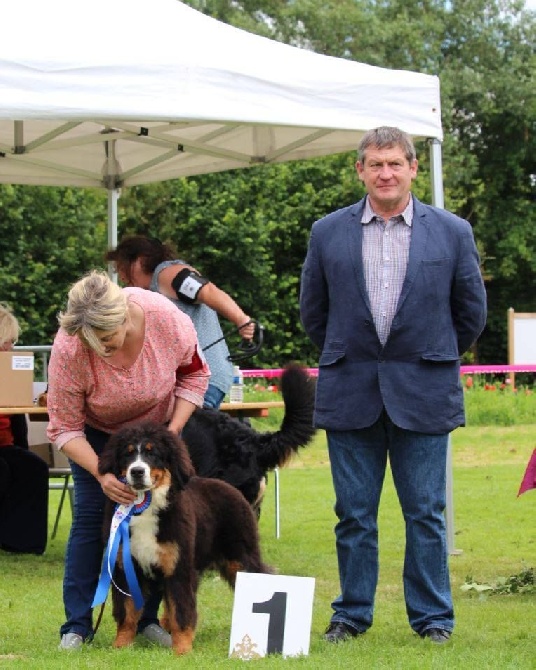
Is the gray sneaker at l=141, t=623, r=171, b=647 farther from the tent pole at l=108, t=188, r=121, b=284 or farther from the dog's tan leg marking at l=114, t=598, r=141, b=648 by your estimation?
the tent pole at l=108, t=188, r=121, b=284

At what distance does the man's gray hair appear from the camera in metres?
4.07

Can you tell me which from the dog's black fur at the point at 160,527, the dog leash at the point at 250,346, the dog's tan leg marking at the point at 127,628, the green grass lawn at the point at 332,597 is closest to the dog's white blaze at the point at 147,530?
the dog's black fur at the point at 160,527

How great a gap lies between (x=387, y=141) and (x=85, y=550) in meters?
1.74

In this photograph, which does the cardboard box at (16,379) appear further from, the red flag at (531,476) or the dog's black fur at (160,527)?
the red flag at (531,476)

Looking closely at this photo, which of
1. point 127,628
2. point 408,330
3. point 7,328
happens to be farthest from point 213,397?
point 408,330

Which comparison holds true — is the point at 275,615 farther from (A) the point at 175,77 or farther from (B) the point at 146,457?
(A) the point at 175,77

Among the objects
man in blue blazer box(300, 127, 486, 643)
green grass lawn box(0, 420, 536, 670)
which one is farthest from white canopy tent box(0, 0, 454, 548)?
man in blue blazer box(300, 127, 486, 643)

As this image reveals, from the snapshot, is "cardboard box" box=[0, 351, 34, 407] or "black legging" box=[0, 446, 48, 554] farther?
"black legging" box=[0, 446, 48, 554]

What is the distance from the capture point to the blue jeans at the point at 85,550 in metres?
4.18

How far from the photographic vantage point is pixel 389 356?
161 inches

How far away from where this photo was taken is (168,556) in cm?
404

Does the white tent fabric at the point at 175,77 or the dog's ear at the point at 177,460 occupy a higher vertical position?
the white tent fabric at the point at 175,77

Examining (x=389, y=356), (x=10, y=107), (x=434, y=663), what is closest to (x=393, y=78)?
(x=10, y=107)

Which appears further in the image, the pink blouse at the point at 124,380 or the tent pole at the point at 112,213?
the tent pole at the point at 112,213
